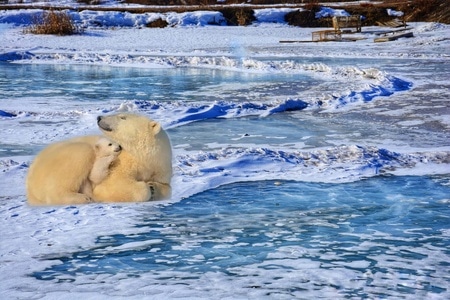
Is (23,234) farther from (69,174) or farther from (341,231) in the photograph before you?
(341,231)

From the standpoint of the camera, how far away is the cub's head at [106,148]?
4.18 metres

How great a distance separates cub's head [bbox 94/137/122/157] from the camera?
4.18 metres

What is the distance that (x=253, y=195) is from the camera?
6137mm

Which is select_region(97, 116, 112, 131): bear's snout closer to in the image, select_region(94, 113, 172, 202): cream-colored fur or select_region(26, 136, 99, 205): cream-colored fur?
select_region(94, 113, 172, 202): cream-colored fur

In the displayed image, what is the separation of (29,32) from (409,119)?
75.0ft

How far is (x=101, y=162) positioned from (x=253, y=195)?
2.17 metres

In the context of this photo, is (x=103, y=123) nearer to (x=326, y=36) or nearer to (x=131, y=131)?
(x=131, y=131)

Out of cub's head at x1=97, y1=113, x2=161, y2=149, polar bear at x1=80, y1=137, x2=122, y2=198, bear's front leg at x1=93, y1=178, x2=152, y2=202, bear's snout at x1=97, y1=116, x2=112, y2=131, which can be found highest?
bear's snout at x1=97, y1=116, x2=112, y2=131

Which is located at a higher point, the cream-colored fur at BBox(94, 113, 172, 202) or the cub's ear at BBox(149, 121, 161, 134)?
the cub's ear at BBox(149, 121, 161, 134)

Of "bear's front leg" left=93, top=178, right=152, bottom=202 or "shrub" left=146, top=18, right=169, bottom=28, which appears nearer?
"bear's front leg" left=93, top=178, right=152, bottom=202

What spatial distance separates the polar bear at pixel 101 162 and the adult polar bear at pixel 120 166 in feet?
0.08

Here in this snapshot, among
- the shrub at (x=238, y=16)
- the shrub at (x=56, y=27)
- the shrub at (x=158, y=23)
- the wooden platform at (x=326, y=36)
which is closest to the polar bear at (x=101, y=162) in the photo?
the wooden platform at (x=326, y=36)

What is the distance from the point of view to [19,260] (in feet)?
14.3

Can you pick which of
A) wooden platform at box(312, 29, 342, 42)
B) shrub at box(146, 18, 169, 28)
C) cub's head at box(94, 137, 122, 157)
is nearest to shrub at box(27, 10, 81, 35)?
shrub at box(146, 18, 169, 28)
